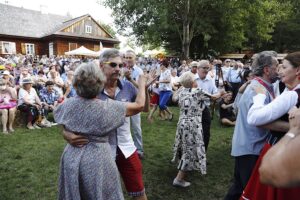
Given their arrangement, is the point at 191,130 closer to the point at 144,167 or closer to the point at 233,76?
the point at 144,167

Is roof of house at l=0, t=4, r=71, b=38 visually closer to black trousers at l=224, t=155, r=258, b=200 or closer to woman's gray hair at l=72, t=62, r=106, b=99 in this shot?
woman's gray hair at l=72, t=62, r=106, b=99

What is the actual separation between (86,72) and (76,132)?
19.1 inches

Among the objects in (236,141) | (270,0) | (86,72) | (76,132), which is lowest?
(236,141)

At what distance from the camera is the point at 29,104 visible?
339 inches

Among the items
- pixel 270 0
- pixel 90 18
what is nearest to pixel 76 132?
pixel 270 0

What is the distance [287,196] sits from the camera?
2062 millimetres

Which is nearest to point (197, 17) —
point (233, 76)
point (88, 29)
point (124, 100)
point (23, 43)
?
point (233, 76)

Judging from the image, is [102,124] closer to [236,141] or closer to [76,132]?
[76,132]

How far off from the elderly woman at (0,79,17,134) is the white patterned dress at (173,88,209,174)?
5526mm

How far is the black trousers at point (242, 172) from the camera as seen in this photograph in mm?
2982

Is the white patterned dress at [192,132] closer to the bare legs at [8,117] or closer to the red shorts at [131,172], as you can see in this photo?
the red shorts at [131,172]

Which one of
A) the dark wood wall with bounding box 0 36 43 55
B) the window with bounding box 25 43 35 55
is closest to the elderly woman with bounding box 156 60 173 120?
the dark wood wall with bounding box 0 36 43 55

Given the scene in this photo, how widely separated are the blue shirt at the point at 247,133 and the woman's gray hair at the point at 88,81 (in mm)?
1451

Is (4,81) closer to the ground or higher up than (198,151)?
higher up
